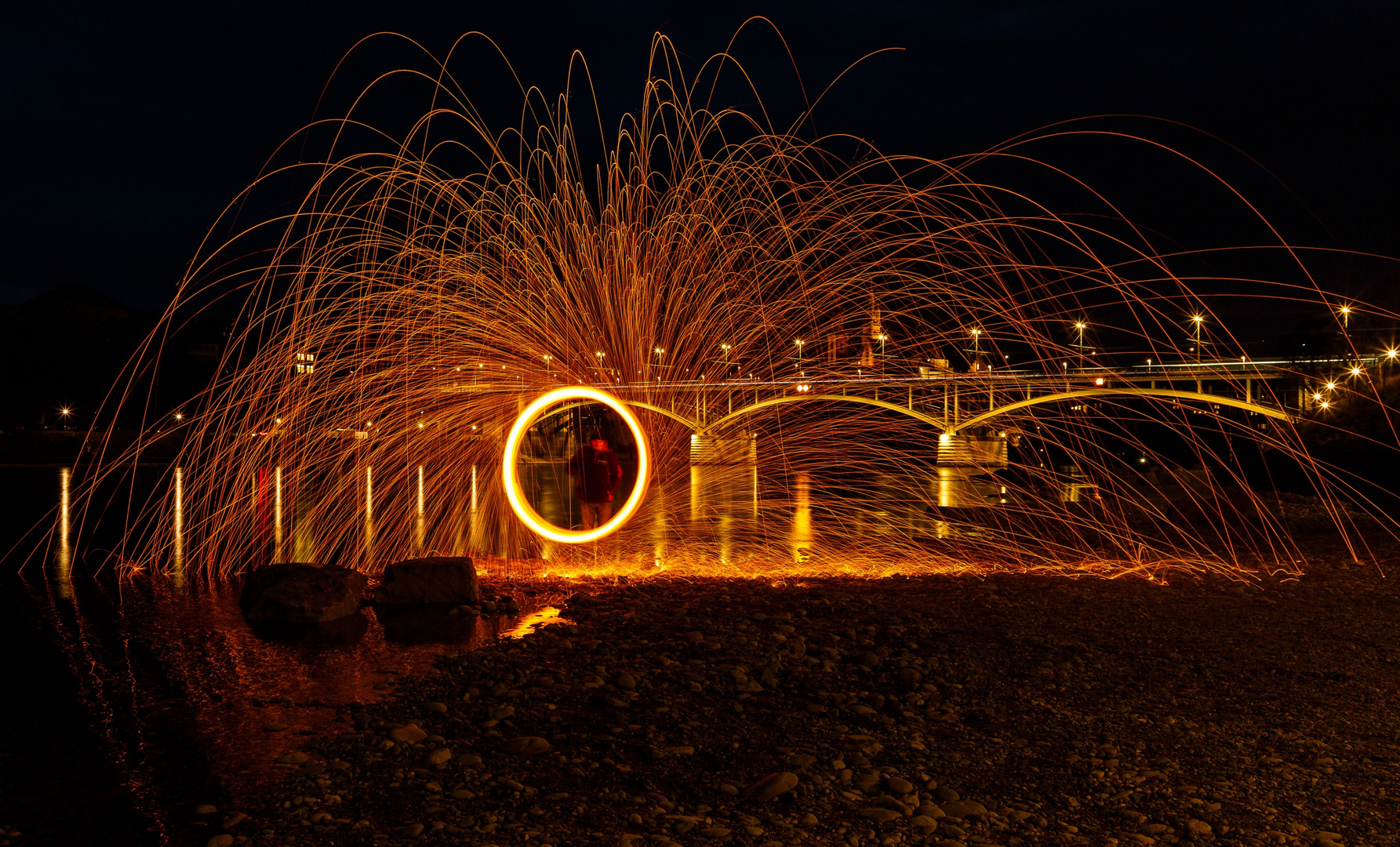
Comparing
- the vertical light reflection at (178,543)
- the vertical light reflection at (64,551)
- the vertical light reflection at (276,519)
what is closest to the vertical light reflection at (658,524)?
the vertical light reflection at (276,519)

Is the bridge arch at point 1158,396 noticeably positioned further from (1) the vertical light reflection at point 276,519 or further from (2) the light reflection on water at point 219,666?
(1) the vertical light reflection at point 276,519

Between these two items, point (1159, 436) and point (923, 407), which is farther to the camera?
point (1159, 436)

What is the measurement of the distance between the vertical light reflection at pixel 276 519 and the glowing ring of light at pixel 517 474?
326cm

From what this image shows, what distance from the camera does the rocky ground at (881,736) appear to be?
4023mm

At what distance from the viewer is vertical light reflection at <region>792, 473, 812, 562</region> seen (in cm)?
1180

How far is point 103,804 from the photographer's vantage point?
4.51 meters

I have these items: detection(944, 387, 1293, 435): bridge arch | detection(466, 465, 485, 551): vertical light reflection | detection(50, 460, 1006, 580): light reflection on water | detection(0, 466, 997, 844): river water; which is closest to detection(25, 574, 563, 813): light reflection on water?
detection(0, 466, 997, 844): river water

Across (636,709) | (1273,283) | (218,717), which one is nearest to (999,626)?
(636,709)

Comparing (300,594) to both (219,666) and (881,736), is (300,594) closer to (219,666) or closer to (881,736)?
(219,666)

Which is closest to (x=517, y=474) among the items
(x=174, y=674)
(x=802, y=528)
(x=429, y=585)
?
(x=429, y=585)

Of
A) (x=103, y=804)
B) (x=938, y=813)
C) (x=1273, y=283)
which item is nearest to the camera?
(x=938, y=813)

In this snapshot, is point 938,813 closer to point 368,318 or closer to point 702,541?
point 702,541

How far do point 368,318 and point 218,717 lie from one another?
6.63m

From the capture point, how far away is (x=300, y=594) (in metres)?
8.61
